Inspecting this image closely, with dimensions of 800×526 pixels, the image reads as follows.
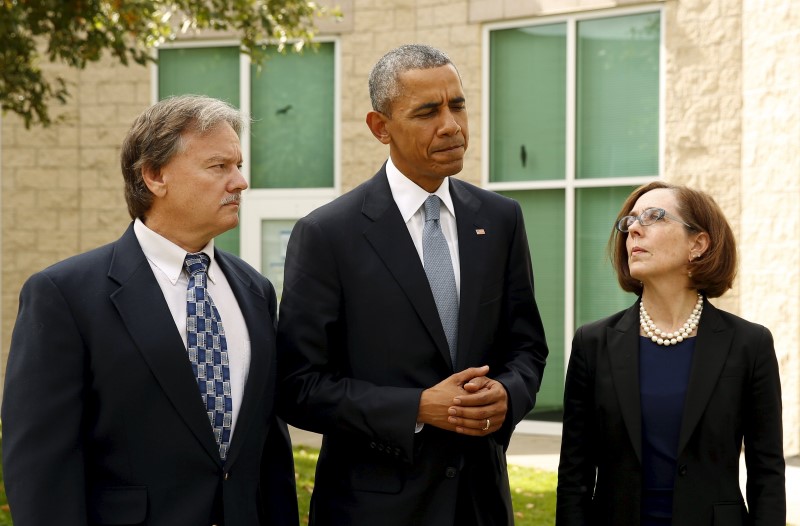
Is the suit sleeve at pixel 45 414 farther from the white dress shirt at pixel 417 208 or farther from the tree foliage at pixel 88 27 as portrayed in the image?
the tree foliage at pixel 88 27

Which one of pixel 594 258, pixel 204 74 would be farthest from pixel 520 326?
pixel 204 74

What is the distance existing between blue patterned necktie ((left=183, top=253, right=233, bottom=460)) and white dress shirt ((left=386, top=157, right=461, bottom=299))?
72 cm

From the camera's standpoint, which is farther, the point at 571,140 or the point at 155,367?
the point at 571,140

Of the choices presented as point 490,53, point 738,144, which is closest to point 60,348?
point 738,144

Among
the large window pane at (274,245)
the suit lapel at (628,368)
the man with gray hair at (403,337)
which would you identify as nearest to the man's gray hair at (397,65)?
the man with gray hair at (403,337)

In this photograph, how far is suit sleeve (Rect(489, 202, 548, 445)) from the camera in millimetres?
3613

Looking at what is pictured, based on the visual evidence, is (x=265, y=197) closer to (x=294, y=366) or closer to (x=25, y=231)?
(x=25, y=231)

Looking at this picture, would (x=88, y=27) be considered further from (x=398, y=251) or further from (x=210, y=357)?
(x=210, y=357)

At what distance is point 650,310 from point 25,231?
10.9m

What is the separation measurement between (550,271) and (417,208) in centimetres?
823

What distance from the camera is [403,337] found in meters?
3.51

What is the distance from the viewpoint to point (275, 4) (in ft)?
32.3

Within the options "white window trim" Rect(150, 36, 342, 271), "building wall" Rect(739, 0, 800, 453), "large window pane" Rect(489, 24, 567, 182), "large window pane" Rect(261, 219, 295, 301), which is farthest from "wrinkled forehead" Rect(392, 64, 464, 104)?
"large window pane" Rect(261, 219, 295, 301)

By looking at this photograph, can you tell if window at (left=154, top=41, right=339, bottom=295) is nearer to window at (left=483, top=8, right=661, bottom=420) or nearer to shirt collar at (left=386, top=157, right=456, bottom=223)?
window at (left=483, top=8, right=661, bottom=420)
